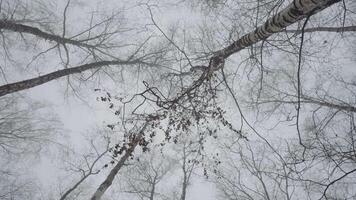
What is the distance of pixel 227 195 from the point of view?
929cm

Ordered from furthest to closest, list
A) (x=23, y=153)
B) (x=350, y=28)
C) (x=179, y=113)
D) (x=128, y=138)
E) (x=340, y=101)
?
(x=23, y=153) → (x=340, y=101) → (x=350, y=28) → (x=179, y=113) → (x=128, y=138)

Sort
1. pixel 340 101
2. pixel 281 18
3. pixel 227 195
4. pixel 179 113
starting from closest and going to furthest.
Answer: pixel 281 18, pixel 179 113, pixel 340 101, pixel 227 195

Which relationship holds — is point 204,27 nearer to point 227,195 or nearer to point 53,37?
point 53,37

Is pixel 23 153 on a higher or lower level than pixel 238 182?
higher

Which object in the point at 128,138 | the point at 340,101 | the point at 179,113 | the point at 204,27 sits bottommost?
the point at 128,138

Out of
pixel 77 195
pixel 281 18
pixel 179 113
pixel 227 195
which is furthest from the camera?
pixel 77 195

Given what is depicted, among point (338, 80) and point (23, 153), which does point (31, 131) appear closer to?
point (23, 153)

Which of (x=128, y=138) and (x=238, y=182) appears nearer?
(x=128, y=138)

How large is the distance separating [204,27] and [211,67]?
4988 millimetres

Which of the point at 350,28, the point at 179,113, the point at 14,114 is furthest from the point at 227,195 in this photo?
the point at 14,114

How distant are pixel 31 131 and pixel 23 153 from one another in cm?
107

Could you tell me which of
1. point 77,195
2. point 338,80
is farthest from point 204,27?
point 77,195

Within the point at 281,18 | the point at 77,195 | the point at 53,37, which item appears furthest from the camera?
the point at 77,195

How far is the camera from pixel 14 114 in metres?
12.7
